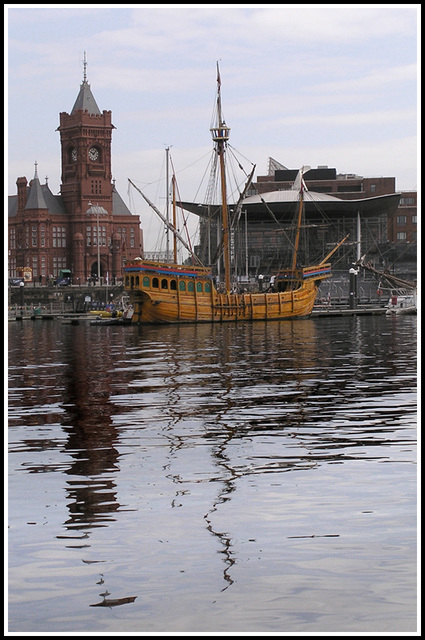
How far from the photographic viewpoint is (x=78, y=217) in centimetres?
18612

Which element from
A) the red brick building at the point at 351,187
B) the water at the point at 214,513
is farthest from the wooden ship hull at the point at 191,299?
the red brick building at the point at 351,187

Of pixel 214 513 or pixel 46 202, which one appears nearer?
pixel 214 513

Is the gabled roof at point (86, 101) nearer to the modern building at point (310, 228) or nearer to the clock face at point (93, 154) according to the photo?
the clock face at point (93, 154)

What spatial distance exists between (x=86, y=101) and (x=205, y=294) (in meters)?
111

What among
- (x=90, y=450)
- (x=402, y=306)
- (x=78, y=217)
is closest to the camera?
(x=90, y=450)

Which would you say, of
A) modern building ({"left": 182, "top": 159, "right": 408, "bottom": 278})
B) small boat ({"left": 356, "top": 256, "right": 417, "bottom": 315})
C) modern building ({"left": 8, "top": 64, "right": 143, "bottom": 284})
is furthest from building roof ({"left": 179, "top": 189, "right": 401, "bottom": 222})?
modern building ({"left": 8, "top": 64, "right": 143, "bottom": 284})

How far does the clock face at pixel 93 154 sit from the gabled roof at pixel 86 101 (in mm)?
7001

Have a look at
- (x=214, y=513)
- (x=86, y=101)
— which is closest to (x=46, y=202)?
(x=86, y=101)

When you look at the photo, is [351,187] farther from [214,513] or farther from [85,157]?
[214,513]

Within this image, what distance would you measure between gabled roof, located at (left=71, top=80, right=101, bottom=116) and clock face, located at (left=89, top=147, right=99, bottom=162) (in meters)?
7.00

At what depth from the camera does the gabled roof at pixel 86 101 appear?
19162cm

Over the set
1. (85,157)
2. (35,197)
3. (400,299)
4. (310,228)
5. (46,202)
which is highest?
(85,157)

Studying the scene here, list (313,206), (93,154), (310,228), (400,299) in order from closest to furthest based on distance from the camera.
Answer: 1. (400,299)
2. (313,206)
3. (310,228)
4. (93,154)

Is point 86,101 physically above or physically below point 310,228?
above
